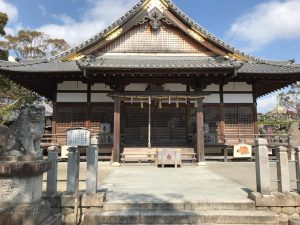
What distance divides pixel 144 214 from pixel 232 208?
70.7 inches

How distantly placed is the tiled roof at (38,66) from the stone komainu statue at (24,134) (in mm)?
9992

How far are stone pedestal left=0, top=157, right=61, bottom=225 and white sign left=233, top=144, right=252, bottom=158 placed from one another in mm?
12180

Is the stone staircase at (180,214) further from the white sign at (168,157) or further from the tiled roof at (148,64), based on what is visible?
the tiled roof at (148,64)

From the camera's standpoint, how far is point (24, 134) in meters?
4.68

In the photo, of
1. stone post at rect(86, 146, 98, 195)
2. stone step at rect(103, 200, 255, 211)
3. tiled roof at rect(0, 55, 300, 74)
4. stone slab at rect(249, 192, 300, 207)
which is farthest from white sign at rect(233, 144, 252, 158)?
stone post at rect(86, 146, 98, 195)

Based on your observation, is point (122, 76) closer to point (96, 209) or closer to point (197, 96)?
point (197, 96)

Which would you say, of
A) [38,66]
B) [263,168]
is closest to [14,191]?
[263,168]

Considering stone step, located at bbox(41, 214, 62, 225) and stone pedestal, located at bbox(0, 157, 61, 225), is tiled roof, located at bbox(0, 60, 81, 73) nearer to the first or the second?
stone step, located at bbox(41, 214, 62, 225)

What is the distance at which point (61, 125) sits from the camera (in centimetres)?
1617

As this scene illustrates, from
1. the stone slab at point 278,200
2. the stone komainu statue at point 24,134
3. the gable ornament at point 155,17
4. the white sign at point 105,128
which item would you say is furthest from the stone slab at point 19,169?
the gable ornament at point 155,17

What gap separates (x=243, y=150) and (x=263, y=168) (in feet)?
30.2

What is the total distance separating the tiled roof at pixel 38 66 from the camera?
47.5ft

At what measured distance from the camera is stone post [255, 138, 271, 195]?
6.26m

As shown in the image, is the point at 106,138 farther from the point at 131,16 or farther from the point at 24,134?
the point at 24,134
